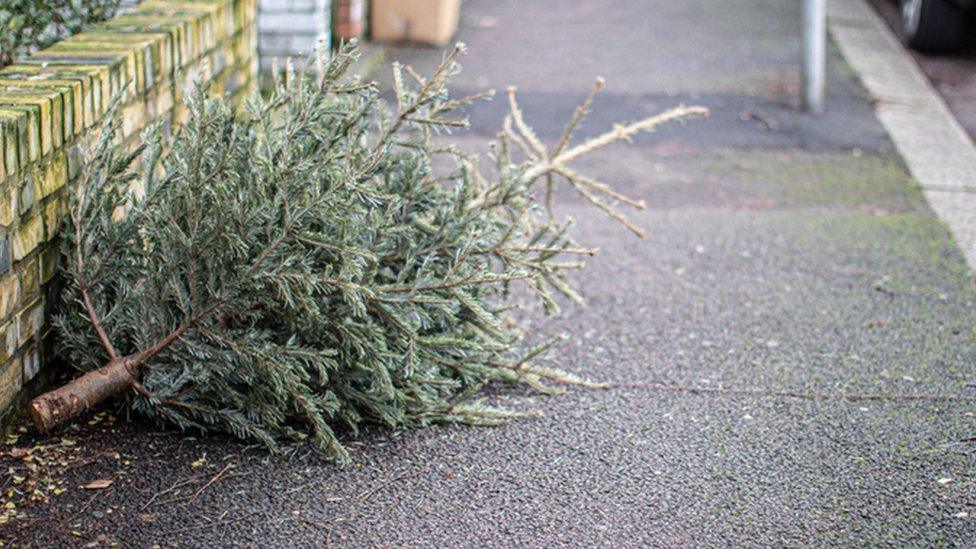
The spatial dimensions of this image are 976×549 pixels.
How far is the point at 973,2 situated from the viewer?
962cm

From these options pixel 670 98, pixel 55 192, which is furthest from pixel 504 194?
pixel 670 98

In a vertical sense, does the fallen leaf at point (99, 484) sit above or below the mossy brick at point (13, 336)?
below

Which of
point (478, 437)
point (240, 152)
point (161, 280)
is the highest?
point (240, 152)

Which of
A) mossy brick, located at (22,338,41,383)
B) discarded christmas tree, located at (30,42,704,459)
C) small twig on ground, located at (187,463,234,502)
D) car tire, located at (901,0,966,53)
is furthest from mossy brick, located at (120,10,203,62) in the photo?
car tire, located at (901,0,966,53)

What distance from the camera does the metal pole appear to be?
801 centimetres

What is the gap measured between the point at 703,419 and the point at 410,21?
5938 millimetres

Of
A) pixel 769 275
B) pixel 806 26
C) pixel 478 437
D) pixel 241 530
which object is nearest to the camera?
pixel 241 530

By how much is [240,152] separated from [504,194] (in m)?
0.94

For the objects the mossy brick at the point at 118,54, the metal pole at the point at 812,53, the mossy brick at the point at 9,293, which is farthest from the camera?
the metal pole at the point at 812,53

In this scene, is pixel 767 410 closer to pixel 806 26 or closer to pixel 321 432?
pixel 321 432

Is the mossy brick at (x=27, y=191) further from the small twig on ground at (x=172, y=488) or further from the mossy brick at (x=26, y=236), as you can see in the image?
the small twig on ground at (x=172, y=488)

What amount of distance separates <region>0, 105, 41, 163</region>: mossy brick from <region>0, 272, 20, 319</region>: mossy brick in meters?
0.31

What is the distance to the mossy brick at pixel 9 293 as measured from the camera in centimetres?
341

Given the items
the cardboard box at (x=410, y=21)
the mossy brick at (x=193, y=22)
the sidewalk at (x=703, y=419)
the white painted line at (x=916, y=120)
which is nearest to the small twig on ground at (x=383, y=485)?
the sidewalk at (x=703, y=419)
